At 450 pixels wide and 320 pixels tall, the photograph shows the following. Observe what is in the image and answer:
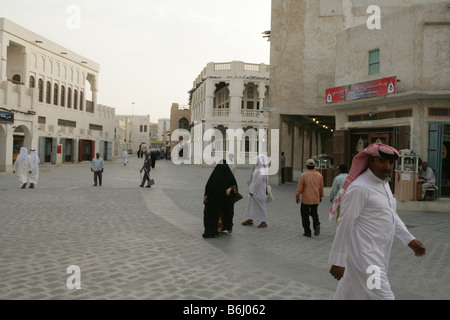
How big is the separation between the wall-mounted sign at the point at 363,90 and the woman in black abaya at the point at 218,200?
8.13 m

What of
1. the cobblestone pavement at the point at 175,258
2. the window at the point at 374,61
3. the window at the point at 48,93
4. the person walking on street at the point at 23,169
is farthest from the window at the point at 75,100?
the window at the point at 374,61

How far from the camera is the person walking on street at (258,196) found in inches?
378

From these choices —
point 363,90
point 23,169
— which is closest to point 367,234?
point 363,90

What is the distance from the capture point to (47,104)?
3638 centimetres

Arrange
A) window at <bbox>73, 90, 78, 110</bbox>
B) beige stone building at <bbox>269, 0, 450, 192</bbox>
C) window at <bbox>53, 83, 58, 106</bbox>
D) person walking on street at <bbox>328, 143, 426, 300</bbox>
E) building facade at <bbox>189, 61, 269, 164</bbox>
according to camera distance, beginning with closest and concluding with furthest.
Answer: person walking on street at <bbox>328, 143, 426, 300</bbox> → beige stone building at <bbox>269, 0, 450, 192</bbox> → window at <bbox>53, 83, 58, 106</bbox> → window at <bbox>73, 90, 78, 110</bbox> → building facade at <bbox>189, 61, 269, 164</bbox>

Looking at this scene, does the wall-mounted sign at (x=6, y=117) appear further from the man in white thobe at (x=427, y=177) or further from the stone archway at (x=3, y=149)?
the man in white thobe at (x=427, y=177)

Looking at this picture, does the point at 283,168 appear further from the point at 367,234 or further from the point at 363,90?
the point at 367,234

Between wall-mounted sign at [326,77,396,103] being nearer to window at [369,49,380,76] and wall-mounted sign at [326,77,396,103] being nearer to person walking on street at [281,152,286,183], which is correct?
window at [369,49,380,76]

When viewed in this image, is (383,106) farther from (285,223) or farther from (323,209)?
(285,223)

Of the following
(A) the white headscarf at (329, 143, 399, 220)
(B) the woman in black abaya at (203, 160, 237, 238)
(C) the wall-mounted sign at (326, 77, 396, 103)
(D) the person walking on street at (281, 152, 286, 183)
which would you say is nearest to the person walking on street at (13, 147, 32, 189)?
(B) the woman in black abaya at (203, 160, 237, 238)

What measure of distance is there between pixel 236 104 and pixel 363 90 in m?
28.9

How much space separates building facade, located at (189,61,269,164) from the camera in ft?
142

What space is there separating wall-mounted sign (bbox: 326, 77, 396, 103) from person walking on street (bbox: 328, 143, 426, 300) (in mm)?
11730
